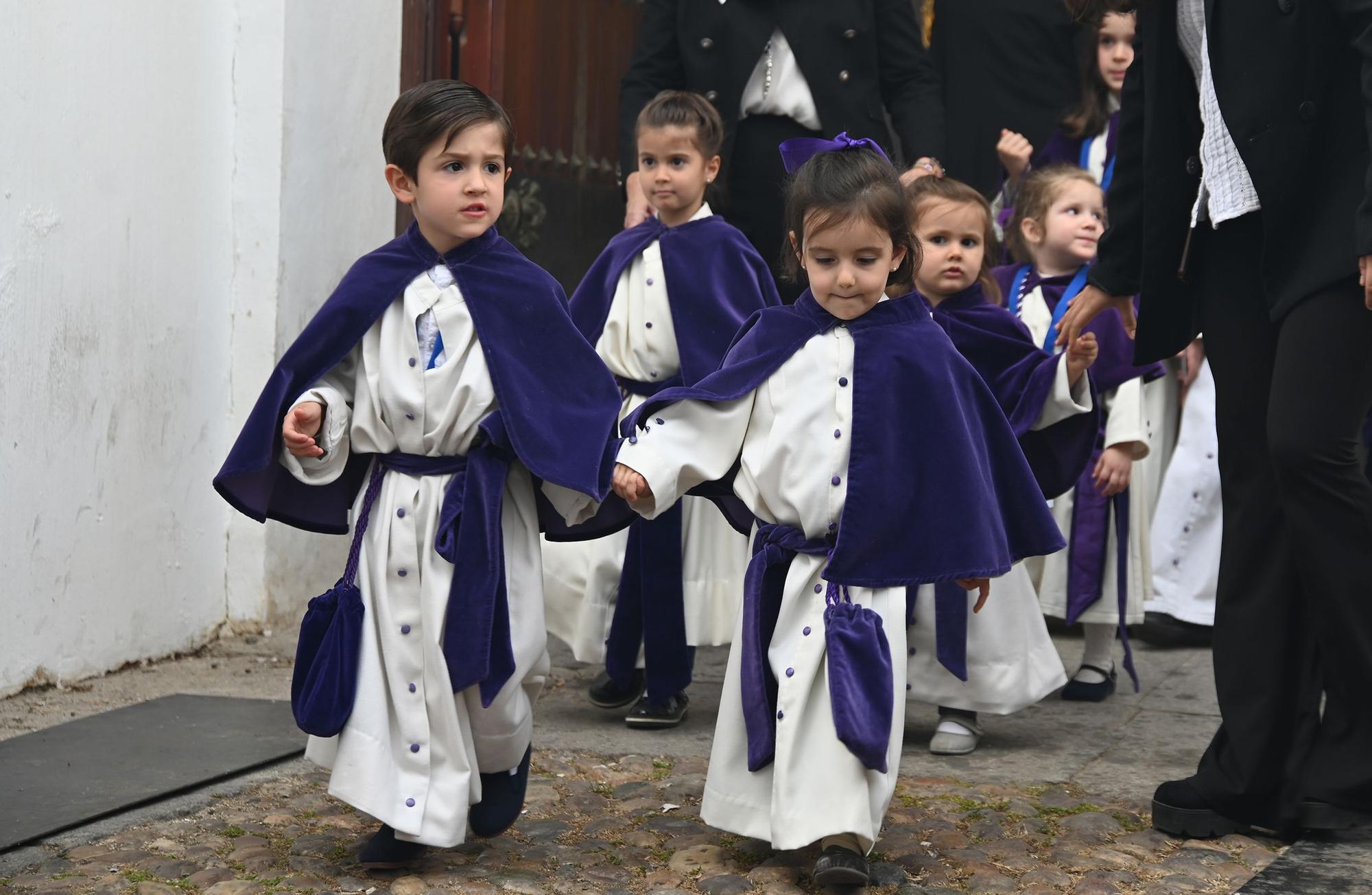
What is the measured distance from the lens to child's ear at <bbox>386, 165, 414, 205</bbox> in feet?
11.6

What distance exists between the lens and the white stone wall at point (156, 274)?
4.70m

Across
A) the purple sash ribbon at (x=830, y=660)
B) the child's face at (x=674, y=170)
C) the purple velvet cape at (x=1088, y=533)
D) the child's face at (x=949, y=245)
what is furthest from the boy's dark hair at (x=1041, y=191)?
the purple sash ribbon at (x=830, y=660)

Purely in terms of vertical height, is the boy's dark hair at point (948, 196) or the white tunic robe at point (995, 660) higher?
the boy's dark hair at point (948, 196)

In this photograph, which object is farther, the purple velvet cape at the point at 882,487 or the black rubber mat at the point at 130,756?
the black rubber mat at the point at 130,756

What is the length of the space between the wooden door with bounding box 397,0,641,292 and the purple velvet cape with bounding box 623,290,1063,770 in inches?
112

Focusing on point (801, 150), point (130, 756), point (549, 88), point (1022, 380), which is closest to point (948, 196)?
point (1022, 380)

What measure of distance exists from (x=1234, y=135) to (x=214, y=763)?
8.75ft

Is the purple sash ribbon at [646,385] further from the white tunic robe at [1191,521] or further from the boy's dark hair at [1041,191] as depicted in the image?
the white tunic robe at [1191,521]

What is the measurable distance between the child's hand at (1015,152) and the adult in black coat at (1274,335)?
6.39ft

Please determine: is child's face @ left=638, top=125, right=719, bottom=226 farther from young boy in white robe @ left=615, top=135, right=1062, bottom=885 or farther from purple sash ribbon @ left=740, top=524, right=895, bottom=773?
purple sash ribbon @ left=740, top=524, right=895, bottom=773

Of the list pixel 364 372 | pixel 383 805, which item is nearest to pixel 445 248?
pixel 364 372

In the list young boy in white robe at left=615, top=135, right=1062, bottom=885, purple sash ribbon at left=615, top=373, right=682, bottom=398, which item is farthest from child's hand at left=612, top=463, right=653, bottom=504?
purple sash ribbon at left=615, top=373, right=682, bottom=398

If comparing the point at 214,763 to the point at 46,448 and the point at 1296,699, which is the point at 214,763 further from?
the point at 1296,699

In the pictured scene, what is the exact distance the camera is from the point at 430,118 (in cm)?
343
